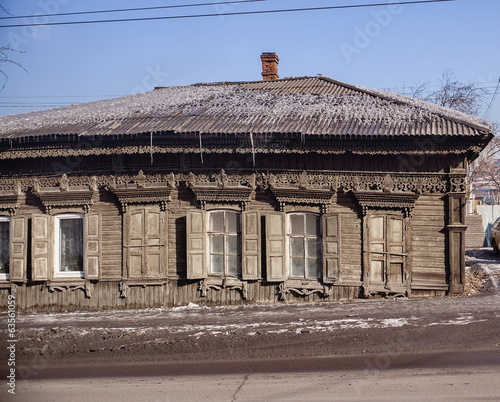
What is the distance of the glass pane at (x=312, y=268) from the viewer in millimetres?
11742

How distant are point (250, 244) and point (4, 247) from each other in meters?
5.59

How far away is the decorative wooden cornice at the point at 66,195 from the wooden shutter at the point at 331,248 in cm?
496

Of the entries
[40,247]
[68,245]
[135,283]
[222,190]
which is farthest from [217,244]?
[40,247]

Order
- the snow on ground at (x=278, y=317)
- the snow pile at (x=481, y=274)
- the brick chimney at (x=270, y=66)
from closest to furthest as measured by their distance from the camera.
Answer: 1. the snow on ground at (x=278, y=317)
2. the snow pile at (x=481, y=274)
3. the brick chimney at (x=270, y=66)

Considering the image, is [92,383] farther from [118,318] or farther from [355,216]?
[355,216]

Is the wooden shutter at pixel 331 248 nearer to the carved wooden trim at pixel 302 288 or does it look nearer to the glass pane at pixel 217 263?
the carved wooden trim at pixel 302 288

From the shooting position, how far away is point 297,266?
38.9 feet

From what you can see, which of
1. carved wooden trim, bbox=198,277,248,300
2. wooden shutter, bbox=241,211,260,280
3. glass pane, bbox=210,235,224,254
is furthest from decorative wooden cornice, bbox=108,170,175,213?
carved wooden trim, bbox=198,277,248,300

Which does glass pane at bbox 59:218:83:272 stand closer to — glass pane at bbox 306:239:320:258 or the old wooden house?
the old wooden house

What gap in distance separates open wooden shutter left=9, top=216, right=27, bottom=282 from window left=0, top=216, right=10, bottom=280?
1.26 ft

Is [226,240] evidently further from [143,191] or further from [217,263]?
[143,191]

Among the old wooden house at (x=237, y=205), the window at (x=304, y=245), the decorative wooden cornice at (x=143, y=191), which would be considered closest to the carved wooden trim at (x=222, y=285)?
the old wooden house at (x=237, y=205)

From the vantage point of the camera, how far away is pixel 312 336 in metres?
8.47

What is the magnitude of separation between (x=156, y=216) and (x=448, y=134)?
603 cm
